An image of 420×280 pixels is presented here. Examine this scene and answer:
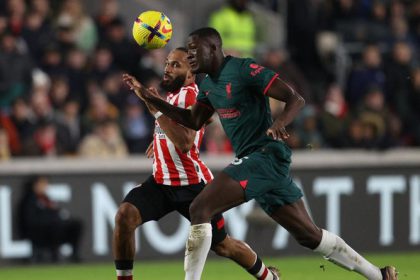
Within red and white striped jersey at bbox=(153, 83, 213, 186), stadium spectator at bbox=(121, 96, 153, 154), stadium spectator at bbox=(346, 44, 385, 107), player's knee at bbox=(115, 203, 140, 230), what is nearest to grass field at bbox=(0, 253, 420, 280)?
stadium spectator at bbox=(121, 96, 153, 154)

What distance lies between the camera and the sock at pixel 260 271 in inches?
368

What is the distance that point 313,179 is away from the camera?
13.7m

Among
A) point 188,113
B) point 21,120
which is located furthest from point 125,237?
point 21,120

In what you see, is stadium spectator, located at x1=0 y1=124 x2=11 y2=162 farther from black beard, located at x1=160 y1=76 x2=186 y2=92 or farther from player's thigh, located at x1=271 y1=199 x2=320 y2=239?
player's thigh, located at x1=271 y1=199 x2=320 y2=239

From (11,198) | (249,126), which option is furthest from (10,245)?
(249,126)

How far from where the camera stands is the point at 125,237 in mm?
8977

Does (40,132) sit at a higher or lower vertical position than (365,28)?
lower

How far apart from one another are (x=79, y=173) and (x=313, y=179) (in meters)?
2.79

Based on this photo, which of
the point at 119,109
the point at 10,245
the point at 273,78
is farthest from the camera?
the point at 119,109

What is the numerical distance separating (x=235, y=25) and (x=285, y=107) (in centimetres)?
812

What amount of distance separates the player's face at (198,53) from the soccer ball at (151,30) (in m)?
0.47

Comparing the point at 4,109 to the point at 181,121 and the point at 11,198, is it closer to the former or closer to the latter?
the point at 11,198

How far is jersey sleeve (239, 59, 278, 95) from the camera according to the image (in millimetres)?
8367

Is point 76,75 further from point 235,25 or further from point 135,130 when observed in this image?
point 235,25
